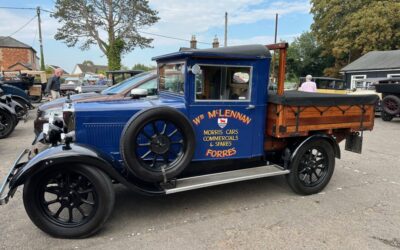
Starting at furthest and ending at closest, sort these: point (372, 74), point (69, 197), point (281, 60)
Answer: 1. point (372, 74)
2. point (281, 60)
3. point (69, 197)

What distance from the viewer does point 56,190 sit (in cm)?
327

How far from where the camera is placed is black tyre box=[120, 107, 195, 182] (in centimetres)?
330

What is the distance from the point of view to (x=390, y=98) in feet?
38.4

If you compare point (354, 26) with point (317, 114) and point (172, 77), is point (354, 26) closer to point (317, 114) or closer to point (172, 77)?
point (317, 114)

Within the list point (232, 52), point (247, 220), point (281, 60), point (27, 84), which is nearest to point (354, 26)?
point (27, 84)

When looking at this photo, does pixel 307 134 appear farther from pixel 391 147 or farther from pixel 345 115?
pixel 391 147

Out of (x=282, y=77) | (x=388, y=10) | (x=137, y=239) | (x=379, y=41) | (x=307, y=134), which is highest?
(x=388, y=10)

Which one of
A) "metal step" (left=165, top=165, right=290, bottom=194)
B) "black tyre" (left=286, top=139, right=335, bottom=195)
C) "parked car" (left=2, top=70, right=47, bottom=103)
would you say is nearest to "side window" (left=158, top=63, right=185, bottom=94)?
"metal step" (left=165, top=165, right=290, bottom=194)

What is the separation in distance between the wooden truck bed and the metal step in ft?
1.62

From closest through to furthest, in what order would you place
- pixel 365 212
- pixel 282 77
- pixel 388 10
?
pixel 365 212
pixel 282 77
pixel 388 10

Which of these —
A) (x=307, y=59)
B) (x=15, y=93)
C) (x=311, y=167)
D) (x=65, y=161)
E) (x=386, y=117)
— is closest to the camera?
(x=65, y=161)

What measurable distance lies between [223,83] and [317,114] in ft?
4.71

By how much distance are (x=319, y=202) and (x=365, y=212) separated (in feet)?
1.83

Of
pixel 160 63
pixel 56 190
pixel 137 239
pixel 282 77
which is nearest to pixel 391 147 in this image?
pixel 282 77
